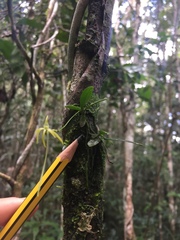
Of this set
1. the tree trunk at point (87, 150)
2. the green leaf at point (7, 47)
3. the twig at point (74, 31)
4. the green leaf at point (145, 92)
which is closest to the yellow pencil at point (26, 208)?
the tree trunk at point (87, 150)

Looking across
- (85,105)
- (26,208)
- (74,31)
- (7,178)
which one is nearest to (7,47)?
(7,178)

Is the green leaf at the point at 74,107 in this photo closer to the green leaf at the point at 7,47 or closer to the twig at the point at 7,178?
the twig at the point at 7,178

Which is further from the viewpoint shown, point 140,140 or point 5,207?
point 140,140

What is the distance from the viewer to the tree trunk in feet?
1.78

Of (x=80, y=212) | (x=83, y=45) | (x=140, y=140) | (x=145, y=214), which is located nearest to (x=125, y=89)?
(x=83, y=45)

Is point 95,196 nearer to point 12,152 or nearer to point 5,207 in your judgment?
point 5,207

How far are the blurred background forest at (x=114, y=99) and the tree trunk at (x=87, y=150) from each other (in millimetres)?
549

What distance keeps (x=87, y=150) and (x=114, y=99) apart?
5.79 feet

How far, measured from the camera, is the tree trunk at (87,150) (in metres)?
0.54

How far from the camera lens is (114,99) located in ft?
7.61

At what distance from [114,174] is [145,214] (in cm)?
86

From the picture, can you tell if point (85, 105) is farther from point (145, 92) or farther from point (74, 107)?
point (145, 92)

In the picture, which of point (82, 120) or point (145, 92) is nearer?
point (82, 120)

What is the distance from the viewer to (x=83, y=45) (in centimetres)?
65
